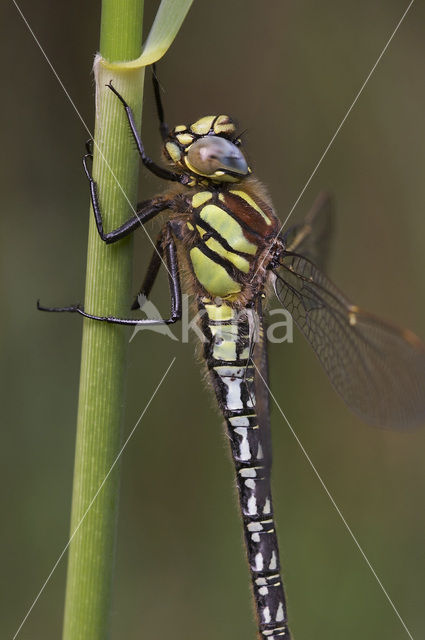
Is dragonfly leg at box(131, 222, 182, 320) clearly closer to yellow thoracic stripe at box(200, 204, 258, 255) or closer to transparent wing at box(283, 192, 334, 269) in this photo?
yellow thoracic stripe at box(200, 204, 258, 255)

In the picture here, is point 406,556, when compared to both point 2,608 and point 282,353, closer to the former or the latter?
point 282,353

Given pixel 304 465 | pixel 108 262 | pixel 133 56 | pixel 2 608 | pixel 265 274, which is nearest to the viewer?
pixel 133 56

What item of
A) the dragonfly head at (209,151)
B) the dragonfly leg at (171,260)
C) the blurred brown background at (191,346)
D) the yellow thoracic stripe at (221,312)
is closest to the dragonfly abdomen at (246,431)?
the yellow thoracic stripe at (221,312)

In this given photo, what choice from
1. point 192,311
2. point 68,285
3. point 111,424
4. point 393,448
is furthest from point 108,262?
point 393,448

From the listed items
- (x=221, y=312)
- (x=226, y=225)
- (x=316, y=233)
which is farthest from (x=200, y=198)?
(x=316, y=233)

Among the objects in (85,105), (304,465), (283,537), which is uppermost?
(85,105)

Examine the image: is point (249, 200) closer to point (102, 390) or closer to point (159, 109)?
point (159, 109)

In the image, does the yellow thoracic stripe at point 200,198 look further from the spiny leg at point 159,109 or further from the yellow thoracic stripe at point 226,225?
the spiny leg at point 159,109
